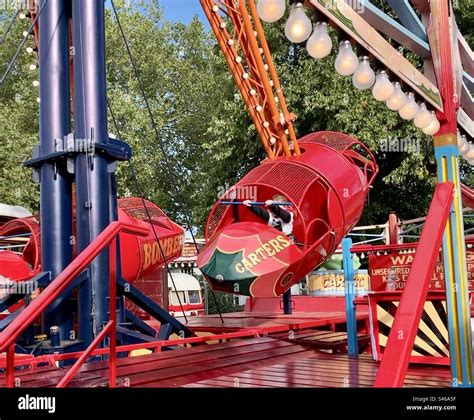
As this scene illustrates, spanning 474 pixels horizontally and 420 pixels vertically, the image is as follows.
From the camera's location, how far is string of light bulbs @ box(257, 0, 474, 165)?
9.75 ft

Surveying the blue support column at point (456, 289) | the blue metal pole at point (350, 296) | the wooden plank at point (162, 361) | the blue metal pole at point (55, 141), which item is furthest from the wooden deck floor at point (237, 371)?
the blue metal pole at point (55, 141)

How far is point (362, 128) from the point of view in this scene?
1591 cm

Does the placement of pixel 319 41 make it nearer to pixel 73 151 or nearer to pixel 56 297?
pixel 56 297

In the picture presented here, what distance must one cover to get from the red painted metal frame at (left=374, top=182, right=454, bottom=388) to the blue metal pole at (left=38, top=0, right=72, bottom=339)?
320 cm

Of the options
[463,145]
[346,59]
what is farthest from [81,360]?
[463,145]

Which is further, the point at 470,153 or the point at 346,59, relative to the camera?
the point at 470,153

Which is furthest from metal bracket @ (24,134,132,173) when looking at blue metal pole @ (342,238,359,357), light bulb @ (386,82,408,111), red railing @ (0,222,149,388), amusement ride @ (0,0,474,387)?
light bulb @ (386,82,408,111)

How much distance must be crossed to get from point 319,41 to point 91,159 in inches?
99.3

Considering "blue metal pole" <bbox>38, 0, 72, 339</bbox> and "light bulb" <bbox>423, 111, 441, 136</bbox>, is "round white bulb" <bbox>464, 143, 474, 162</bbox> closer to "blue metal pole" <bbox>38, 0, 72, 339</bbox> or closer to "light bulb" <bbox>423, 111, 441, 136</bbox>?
"light bulb" <bbox>423, 111, 441, 136</bbox>

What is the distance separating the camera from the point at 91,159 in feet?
16.5

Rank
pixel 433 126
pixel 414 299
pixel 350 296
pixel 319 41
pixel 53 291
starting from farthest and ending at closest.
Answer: pixel 350 296 < pixel 433 126 < pixel 319 41 < pixel 53 291 < pixel 414 299

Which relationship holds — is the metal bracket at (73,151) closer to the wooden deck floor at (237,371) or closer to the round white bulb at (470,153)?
the wooden deck floor at (237,371)

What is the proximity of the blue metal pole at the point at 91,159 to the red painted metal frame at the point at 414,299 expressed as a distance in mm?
2868
